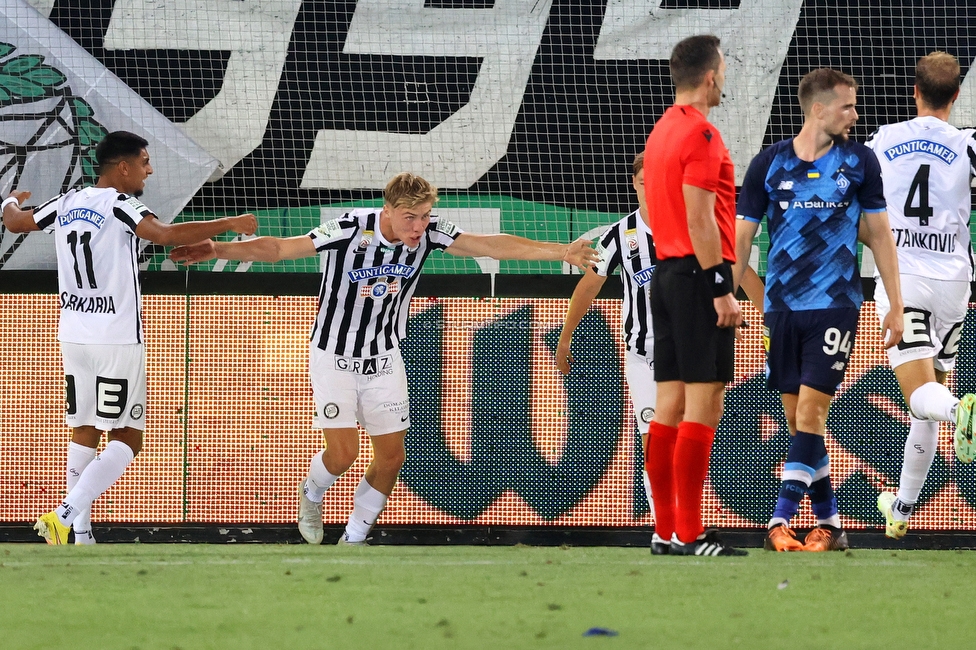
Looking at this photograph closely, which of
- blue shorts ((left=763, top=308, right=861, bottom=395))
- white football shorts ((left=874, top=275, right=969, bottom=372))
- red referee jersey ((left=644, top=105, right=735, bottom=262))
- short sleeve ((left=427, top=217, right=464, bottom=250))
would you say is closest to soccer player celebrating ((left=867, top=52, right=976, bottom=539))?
white football shorts ((left=874, top=275, right=969, bottom=372))

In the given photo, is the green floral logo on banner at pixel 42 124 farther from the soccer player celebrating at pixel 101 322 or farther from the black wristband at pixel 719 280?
the black wristband at pixel 719 280

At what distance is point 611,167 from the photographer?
30.5ft

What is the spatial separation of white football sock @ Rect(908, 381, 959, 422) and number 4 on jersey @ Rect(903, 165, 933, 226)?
77cm

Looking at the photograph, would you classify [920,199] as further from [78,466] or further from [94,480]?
[78,466]

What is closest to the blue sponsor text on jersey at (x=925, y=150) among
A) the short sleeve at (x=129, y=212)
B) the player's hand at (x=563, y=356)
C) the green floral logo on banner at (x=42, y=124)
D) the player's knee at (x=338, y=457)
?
the player's hand at (x=563, y=356)

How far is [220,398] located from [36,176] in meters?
2.76

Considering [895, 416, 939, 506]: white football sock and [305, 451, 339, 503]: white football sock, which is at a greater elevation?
[895, 416, 939, 506]: white football sock

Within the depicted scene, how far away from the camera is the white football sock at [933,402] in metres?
4.95

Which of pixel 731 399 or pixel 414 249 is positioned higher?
pixel 414 249

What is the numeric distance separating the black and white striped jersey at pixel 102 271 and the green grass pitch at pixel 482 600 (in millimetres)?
1541

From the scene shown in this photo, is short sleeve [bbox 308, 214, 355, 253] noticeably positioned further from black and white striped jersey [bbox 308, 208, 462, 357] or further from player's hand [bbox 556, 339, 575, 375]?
player's hand [bbox 556, 339, 575, 375]

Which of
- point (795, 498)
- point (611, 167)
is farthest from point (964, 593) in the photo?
point (611, 167)

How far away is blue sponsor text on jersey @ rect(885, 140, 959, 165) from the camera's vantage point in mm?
5516

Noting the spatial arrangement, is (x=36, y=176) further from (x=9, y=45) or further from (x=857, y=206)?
(x=857, y=206)
